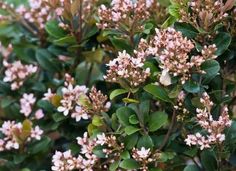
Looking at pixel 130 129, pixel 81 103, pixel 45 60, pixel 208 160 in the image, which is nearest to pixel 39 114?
pixel 45 60

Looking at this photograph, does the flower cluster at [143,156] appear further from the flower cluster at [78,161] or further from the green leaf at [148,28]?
the green leaf at [148,28]

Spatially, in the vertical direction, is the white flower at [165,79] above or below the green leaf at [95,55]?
below

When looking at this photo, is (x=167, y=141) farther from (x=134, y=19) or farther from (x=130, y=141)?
(x=134, y=19)

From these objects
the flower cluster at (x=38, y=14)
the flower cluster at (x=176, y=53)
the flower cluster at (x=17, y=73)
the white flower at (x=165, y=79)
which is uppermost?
the flower cluster at (x=38, y=14)

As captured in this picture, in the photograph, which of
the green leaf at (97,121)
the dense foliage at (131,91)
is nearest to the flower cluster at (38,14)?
the dense foliage at (131,91)

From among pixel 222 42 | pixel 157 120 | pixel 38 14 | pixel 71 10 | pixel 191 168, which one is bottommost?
pixel 191 168

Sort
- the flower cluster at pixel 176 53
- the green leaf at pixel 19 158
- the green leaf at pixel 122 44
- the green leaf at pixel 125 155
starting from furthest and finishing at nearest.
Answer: the green leaf at pixel 19 158
the green leaf at pixel 122 44
the green leaf at pixel 125 155
the flower cluster at pixel 176 53

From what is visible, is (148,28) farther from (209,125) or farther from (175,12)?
(209,125)

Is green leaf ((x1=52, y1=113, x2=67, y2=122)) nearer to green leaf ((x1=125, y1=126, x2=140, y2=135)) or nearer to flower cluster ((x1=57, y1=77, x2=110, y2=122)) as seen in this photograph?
flower cluster ((x1=57, y1=77, x2=110, y2=122))

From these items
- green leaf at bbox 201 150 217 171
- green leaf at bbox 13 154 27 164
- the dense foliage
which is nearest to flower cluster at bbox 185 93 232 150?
the dense foliage
